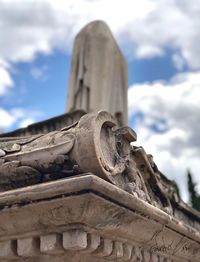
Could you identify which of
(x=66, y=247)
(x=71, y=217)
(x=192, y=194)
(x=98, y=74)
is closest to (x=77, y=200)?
(x=71, y=217)

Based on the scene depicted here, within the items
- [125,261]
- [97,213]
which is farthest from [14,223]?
[125,261]

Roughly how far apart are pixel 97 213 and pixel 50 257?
0.40m

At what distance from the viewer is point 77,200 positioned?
2.32 metres

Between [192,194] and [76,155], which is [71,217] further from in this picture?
[192,194]

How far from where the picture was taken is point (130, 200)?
8.43ft

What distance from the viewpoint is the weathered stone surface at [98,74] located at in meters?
14.0

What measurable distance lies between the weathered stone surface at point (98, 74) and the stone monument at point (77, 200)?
1073 centimetres

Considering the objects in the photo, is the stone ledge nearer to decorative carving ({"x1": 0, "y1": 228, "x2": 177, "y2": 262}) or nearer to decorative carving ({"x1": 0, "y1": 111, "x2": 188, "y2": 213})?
decorative carving ({"x1": 0, "y1": 228, "x2": 177, "y2": 262})

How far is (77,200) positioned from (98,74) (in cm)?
1222

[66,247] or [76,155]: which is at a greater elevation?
[76,155]

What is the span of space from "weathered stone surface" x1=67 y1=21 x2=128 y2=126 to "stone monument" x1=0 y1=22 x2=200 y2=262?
1073cm

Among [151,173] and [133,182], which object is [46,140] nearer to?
[133,182]

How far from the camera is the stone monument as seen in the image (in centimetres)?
240

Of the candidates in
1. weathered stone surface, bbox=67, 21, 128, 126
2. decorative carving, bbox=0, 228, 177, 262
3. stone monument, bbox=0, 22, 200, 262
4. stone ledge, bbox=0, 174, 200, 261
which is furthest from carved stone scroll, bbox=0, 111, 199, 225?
weathered stone surface, bbox=67, 21, 128, 126
